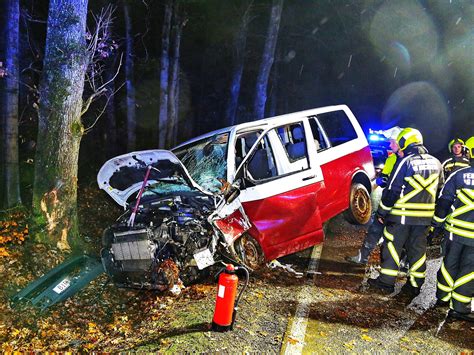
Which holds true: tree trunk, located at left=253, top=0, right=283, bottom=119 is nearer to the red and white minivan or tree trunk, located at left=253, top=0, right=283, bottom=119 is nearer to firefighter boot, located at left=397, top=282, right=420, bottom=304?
the red and white minivan

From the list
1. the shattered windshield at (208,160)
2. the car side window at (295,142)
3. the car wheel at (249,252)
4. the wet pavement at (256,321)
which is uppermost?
the car side window at (295,142)

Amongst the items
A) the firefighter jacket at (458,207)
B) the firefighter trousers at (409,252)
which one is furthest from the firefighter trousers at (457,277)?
the firefighter trousers at (409,252)

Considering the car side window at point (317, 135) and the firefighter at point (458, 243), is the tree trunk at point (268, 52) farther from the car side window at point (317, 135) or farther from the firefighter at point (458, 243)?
the firefighter at point (458, 243)

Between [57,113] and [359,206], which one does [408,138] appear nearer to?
[359,206]

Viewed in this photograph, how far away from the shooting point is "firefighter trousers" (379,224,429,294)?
496 cm

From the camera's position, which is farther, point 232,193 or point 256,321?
point 232,193

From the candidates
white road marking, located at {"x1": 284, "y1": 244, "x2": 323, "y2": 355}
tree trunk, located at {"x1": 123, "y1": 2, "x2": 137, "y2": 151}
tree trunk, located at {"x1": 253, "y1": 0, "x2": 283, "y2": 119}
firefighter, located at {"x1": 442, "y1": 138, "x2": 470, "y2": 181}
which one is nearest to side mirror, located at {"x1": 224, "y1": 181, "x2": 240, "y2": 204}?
white road marking, located at {"x1": 284, "y1": 244, "x2": 323, "y2": 355}

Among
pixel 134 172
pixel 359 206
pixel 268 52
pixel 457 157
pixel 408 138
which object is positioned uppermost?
pixel 268 52

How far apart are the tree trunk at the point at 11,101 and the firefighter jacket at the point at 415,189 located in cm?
656

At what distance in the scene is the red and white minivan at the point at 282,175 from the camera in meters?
5.09

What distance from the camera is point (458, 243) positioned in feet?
15.0

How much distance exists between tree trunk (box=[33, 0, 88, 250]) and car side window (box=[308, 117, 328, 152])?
12.0ft

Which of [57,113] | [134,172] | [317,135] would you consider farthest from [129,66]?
[134,172]

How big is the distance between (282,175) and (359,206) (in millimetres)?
2124
